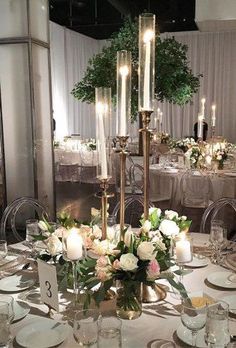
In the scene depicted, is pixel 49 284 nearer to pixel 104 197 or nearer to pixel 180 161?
pixel 104 197

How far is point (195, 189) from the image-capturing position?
5004mm

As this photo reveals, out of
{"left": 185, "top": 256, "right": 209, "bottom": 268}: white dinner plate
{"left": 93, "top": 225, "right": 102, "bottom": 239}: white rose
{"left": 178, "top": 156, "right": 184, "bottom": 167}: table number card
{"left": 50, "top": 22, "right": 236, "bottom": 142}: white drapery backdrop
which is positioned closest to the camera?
{"left": 93, "top": 225, "right": 102, "bottom": 239}: white rose

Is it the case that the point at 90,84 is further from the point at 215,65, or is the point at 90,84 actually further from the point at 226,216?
the point at 215,65

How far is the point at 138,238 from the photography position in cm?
167

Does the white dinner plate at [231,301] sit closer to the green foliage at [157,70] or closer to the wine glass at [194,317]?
the wine glass at [194,317]

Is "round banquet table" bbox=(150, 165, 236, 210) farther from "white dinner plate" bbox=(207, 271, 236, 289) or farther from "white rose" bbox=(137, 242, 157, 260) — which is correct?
"white rose" bbox=(137, 242, 157, 260)

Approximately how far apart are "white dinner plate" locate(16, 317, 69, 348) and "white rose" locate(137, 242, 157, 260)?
0.36 metres

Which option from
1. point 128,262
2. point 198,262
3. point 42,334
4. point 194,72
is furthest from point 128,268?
point 194,72

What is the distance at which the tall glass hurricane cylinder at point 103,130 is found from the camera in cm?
159

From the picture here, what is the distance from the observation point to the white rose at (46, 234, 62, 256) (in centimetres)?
168

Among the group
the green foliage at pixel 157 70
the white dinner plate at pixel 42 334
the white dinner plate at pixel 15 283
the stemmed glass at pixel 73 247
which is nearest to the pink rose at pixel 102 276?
the stemmed glass at pixel 73 247

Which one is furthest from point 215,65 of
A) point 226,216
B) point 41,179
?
point 41,179

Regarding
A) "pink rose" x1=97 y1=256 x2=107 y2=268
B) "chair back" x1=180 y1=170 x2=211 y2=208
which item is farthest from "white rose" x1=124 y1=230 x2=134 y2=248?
"chair back" x1=180 y1=170 x2=211 y2=208

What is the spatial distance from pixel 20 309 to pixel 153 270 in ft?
1.77
